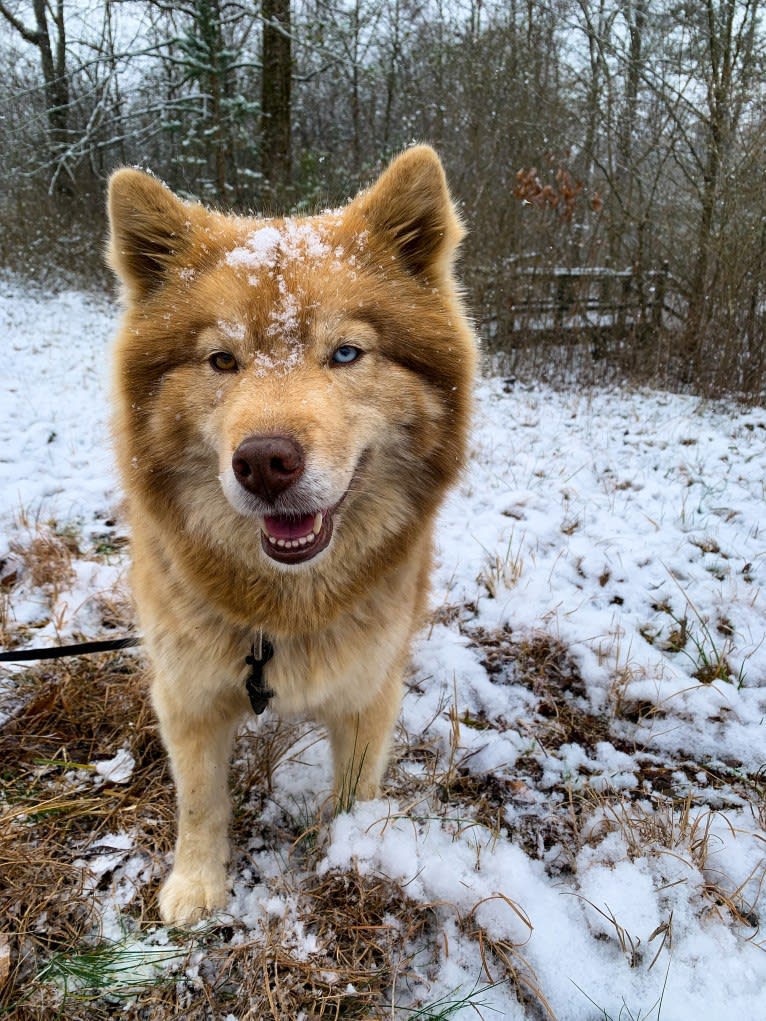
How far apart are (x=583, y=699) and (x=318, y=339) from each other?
1965 millimetres

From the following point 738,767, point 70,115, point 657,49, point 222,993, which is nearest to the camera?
point 222,993

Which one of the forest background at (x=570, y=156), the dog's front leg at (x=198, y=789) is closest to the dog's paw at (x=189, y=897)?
the dog's front leg at (x=198, y=789)

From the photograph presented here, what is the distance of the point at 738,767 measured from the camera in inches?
92.0

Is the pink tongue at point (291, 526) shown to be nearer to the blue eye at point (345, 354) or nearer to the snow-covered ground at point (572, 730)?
the blue eye at point (345, 354)

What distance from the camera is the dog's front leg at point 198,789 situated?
6.30 feet

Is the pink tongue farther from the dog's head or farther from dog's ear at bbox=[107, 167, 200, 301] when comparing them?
dog's ear at bbox=[107, 167, 200, 301]

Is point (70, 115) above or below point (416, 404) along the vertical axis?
above

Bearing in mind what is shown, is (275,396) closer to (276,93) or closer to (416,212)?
(416,212)

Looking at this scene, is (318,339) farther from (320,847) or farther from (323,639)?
(320,847)

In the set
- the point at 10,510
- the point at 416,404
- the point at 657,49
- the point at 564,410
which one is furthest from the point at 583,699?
the point at 657,49

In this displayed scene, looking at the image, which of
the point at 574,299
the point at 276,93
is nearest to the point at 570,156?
the point at 574,299

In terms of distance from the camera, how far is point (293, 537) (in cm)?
168

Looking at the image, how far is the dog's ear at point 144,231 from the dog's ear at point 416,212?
61 cm

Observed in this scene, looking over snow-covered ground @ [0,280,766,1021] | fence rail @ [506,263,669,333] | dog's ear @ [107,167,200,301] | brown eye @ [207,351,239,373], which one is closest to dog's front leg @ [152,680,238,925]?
snow-covered ground @ [0,280,766,1021]
